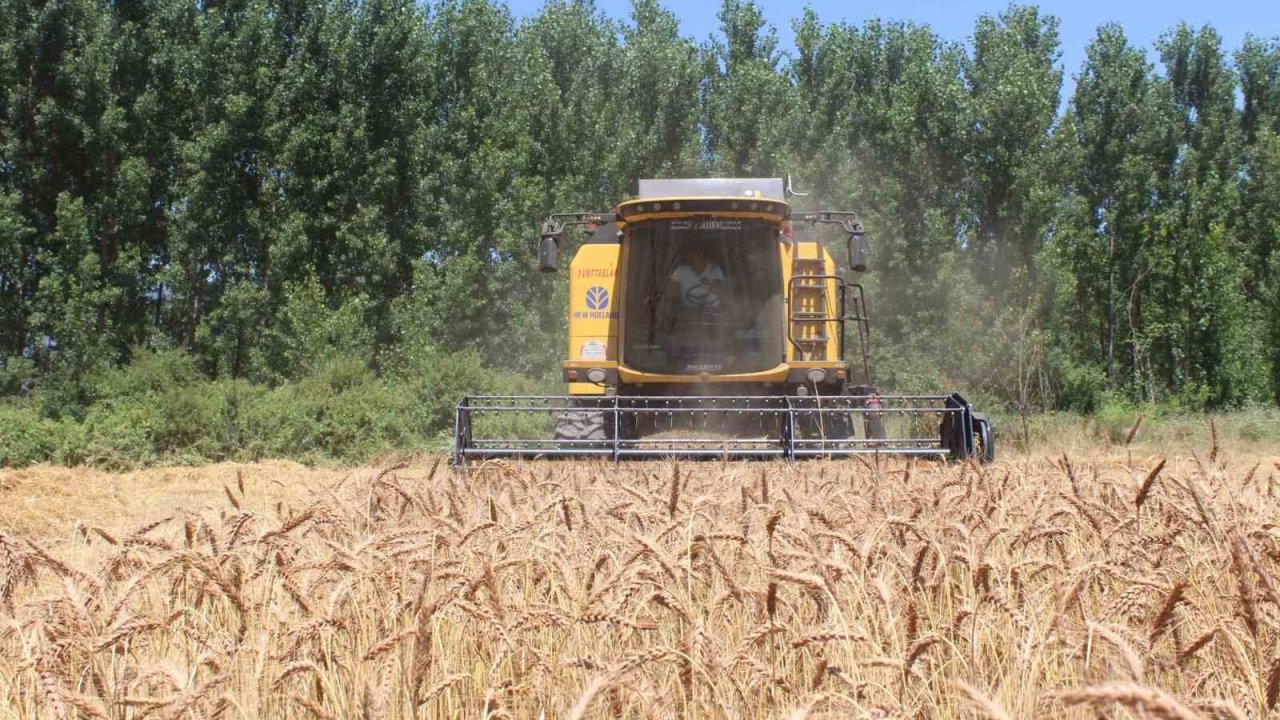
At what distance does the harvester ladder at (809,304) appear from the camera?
10031 mm

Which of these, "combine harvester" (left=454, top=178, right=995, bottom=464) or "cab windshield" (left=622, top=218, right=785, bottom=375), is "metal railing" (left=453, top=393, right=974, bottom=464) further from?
"cab windshield" (left=622, top=218, right=785, bottom=375)

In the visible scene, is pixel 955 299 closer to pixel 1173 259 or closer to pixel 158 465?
pixel 1173 259

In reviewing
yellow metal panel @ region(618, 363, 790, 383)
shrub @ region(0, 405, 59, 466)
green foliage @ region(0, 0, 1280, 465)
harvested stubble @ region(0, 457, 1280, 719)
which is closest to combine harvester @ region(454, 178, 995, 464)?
yellow metal panel @ region(618, 363, 790, 383)

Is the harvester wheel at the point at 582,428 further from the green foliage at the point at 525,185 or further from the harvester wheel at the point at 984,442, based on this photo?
the green foliage at the point at 525,185

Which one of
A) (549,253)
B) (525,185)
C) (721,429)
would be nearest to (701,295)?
(721,429)

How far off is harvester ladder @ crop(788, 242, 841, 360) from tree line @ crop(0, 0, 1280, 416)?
9963 mm

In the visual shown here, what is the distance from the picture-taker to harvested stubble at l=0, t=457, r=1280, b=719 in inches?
87.4

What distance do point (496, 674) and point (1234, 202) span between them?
102ft

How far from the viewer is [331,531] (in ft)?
12.8

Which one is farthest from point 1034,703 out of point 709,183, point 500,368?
point 500,368

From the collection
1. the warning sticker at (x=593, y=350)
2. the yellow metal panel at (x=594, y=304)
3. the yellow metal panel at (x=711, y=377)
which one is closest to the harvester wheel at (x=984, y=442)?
the yellow metal panel at (x=711, y=377)

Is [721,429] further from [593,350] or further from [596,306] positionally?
[596,306]

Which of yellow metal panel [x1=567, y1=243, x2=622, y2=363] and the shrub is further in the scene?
the shrub

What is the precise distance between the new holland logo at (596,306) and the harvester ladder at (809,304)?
1.64 metres
